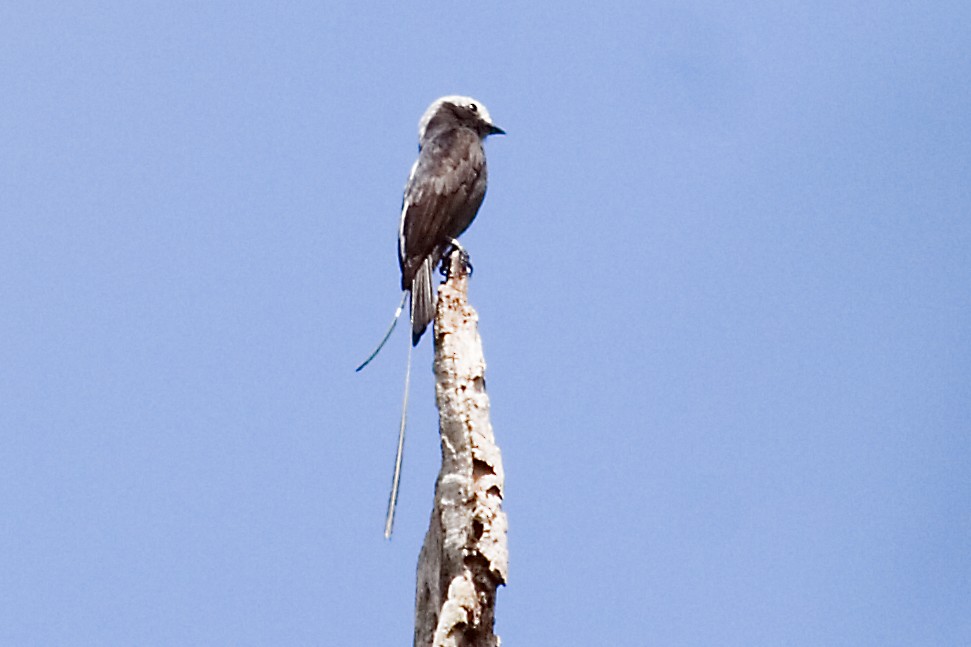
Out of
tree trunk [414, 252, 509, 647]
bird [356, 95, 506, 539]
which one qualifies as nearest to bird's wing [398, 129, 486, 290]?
bird [356, 95, 506, 539]

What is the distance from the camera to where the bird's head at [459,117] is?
25.6 ft

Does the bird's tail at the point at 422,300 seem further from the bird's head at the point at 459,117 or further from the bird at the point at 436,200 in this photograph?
the bird's head at the point at 459,117

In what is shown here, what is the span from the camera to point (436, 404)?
595cm

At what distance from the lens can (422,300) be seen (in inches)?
257

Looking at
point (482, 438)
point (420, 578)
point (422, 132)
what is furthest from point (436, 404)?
point (422, 132)

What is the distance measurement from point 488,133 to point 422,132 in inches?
14.1

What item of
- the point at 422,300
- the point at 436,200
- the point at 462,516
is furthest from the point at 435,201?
the point at 462,516

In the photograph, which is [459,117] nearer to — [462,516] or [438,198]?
[438,198]

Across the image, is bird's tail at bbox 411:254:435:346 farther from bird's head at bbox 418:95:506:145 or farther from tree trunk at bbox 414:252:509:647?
bird's head at bbox 418:95:506:145

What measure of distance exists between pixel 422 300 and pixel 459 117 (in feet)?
5.43

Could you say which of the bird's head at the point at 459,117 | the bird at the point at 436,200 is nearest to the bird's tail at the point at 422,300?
the bird at the point at 436,200

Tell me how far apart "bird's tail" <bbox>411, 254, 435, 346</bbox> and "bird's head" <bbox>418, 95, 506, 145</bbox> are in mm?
1207

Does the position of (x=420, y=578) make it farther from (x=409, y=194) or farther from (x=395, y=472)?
(x=409, y=194)

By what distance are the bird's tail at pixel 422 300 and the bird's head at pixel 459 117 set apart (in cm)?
121
